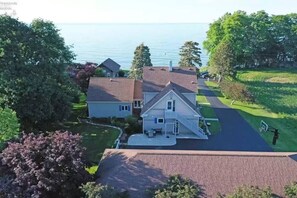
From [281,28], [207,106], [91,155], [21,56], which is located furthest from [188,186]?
[281,28]

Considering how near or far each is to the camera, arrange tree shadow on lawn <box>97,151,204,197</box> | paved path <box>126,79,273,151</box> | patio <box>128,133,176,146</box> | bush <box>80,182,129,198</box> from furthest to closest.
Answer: patio <box>128,133,176,146</box> → paved path <box>126,79,273,151</box> → tree shadow on lawn <box>97,151,204,197</box> → bush <box>80,182,129,198</box>

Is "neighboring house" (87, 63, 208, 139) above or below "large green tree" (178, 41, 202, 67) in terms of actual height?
below

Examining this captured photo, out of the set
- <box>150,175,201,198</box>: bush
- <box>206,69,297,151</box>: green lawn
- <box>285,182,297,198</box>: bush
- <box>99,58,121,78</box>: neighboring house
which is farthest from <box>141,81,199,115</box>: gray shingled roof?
<box>99,58,121,78</box>: neighboring house

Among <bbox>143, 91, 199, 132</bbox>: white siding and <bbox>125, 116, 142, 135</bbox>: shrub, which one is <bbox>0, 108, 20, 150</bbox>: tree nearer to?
<bbox>125, 116, 142, 135</bbox>: shrub

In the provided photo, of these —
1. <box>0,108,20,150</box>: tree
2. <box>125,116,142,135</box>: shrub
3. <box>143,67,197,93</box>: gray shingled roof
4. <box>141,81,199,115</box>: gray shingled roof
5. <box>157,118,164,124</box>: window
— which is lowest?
<box>125,116,142,135</box>: shrub

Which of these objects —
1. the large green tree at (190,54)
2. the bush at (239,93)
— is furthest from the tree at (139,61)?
the bush at (239,93)

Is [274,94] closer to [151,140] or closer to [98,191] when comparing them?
[151,140]

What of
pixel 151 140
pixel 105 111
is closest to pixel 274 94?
pixel 105 111
